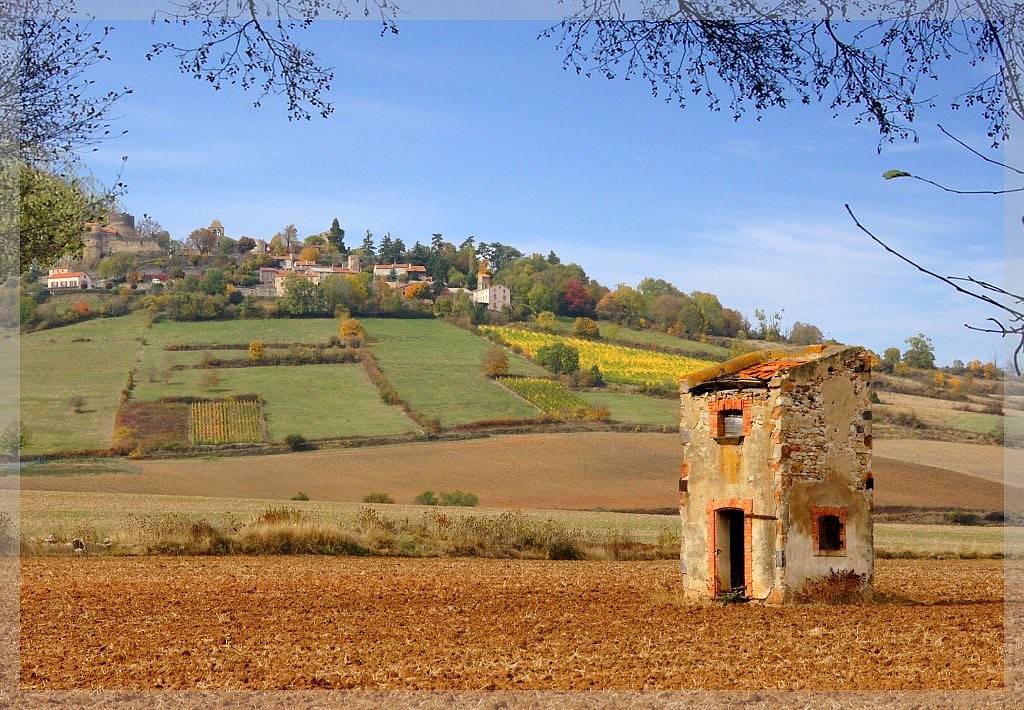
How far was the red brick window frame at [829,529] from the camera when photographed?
18.2 m

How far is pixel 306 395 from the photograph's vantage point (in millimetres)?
82875

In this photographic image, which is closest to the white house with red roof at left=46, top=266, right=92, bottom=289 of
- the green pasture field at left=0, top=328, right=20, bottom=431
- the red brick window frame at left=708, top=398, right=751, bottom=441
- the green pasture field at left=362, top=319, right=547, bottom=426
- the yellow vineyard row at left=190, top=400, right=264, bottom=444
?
the green pasture field at left=0, top=328, right=20, bottom=431

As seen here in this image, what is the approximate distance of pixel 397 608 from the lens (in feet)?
64.1

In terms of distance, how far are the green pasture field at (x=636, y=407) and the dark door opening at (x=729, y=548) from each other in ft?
201

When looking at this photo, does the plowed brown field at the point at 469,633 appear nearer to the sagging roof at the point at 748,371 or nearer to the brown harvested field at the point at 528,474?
the sagging roof at the point at 748,371

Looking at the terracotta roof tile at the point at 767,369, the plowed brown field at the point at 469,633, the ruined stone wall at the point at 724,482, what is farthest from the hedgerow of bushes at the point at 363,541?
the terracotta roof tile at the point at 767,369

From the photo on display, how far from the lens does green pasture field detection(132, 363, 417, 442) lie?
77.1 metres

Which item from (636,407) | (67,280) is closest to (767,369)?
(636,407)

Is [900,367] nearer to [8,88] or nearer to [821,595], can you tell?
[821,595]

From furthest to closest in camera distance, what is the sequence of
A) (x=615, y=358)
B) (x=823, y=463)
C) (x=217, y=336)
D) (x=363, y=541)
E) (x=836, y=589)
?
(x=615, y=358) → (x=217, y=336) → (x=363, y=541) → (x=836, y=589) → (x=823, y=463)

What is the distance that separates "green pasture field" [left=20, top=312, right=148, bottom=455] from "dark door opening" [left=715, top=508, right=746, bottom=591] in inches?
2351

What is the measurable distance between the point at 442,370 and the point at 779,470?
237 ft

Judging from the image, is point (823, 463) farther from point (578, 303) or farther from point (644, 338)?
point (578, 303)

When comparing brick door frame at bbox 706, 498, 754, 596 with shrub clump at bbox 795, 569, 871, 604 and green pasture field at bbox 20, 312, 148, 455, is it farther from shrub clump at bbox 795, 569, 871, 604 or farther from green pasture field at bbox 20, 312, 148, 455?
green pasture field at bbox 20, 312, 148, 455
